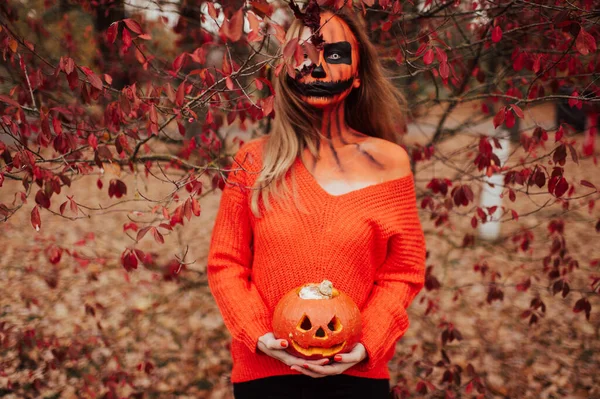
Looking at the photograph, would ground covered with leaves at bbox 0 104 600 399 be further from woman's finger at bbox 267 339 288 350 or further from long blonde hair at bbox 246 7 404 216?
woman's finger at bbox 267 339 288 350

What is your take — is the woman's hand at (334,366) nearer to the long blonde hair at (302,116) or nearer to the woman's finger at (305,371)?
the woman's finger at (305,371)

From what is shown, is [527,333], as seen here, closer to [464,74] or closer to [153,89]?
[464,74]

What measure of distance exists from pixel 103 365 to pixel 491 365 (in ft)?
10.1

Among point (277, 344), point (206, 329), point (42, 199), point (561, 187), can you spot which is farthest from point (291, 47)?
point (206, 329)

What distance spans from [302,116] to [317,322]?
837 millimetres

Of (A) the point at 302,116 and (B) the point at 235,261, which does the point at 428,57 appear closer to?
(A) the point at 302,116

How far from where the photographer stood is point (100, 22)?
3.93 m

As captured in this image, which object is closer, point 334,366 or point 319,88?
point 334,366

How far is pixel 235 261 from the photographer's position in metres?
2.14

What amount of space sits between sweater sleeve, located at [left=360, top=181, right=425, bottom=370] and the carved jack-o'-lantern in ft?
0.44

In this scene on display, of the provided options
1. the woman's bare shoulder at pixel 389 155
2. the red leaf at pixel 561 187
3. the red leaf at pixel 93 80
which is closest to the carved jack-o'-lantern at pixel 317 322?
the woman's bare shoulder at pixel 389 155

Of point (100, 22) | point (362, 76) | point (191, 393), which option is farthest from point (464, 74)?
point (191, 393)

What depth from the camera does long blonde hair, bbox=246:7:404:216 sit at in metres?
2.07

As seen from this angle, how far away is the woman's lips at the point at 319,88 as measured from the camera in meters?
2.03
